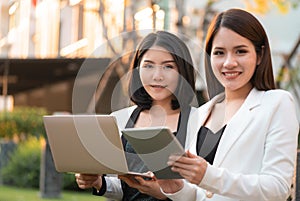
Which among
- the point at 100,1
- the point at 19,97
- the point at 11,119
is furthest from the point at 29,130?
the point at 19,97

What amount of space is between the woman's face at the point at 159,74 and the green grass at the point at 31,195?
345 inches

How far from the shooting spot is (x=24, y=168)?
16.0 m

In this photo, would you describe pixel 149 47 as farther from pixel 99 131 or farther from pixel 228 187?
pixel 228 187

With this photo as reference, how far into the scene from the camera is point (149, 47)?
415 centimetres

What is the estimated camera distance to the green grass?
43.9 ft

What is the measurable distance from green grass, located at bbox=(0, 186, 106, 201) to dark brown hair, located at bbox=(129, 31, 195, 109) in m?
8.62

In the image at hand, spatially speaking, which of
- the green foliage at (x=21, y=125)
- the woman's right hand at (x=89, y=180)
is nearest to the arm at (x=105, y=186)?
the woman's right hand at (x=89, y=180)

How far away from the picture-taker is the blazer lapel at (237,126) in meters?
3.50

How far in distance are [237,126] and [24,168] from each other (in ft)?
42.2

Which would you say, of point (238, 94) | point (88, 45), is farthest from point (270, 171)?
point (88, 45)

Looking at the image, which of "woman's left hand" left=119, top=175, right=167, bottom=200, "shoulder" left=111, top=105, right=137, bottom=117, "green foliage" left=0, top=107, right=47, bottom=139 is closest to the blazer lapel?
"woman's left hand" left=119, top=175, right=167, bottom=200

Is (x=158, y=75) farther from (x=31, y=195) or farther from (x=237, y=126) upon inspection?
(x=31, y=195)

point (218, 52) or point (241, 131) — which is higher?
point (218, 52)

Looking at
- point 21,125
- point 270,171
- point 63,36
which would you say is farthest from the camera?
point 63,36
